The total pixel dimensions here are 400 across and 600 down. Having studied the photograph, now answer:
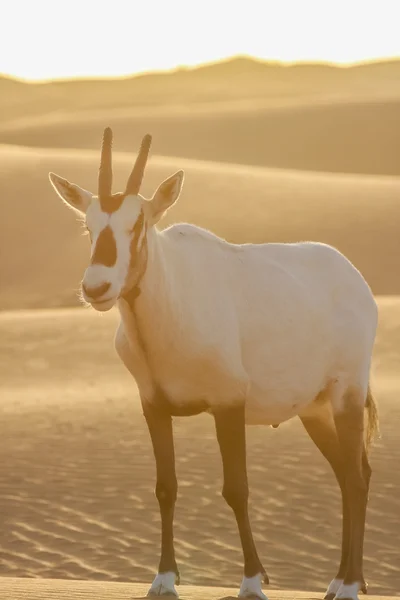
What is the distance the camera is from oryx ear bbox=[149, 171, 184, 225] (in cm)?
738

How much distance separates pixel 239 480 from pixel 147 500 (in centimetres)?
449

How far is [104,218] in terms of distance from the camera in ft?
23.6

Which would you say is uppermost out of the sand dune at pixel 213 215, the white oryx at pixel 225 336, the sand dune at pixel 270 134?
the white oryx at pixel 225 336

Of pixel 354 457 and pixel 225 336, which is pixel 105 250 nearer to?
pixel 225 336

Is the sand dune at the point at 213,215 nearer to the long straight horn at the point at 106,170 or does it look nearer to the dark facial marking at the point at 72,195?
the dark facial marking at the point at 72,195

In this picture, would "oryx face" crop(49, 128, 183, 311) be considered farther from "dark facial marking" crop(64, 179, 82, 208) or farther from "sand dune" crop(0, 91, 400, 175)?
"sand dune" crop(0, 91, 400, 175)

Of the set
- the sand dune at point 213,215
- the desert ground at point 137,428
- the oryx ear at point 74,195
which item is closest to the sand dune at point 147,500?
the desert ground at point 137,428

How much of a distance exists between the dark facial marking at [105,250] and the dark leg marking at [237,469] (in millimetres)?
1183

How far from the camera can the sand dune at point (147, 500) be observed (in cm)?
1066

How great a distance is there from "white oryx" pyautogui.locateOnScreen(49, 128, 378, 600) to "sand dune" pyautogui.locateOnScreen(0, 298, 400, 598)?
1.91 m

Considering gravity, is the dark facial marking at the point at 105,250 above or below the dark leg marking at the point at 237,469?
above

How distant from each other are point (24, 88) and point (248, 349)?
125 meters

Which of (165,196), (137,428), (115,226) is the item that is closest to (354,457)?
(165,196)

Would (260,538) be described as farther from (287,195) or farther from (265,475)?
(287,195)
